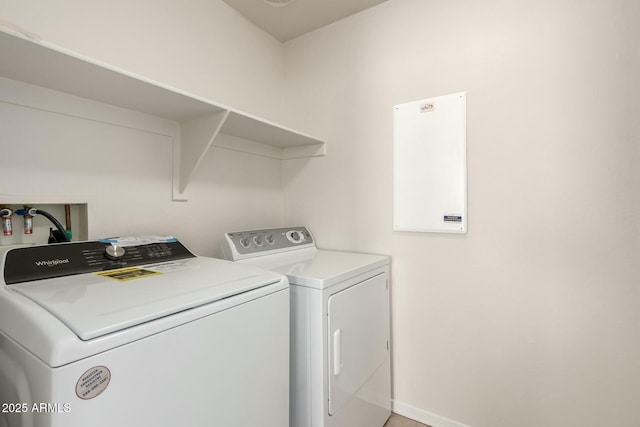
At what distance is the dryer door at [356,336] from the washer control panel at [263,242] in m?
0.56

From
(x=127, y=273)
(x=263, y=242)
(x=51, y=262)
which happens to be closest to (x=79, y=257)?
(x=51, y=262)

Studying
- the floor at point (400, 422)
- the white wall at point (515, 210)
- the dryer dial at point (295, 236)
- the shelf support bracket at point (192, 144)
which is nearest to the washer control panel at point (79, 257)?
Answer: the shelf support bracket at point (192, 144)

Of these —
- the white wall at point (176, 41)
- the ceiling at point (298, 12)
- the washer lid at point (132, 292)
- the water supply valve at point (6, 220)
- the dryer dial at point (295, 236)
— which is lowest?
the washer lid at point (132, 292)

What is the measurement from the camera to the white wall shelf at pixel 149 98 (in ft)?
3.11

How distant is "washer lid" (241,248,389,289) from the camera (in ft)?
4.23

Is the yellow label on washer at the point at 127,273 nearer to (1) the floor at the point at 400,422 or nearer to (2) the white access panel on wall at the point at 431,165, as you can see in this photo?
(2) the white access panel on wall at the point at 431,165

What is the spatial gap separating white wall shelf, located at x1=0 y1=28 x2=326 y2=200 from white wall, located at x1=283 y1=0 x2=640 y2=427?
0.71m

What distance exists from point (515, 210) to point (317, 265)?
1.07 meters

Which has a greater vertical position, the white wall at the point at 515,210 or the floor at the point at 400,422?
the white wall at the point at 515,210

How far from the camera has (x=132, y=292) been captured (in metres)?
0.83

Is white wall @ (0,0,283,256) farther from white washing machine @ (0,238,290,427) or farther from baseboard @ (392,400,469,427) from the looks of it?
baseboard @ (392,400,469,427)

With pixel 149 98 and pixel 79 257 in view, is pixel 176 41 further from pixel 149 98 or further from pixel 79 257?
pixel 79 257

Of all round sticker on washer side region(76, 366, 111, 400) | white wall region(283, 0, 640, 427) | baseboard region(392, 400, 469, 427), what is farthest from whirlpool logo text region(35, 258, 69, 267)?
baseboard region(392, 400, 469, 427)

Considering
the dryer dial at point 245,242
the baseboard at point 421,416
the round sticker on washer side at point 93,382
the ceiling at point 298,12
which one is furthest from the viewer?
the ceiling at point 298,12
